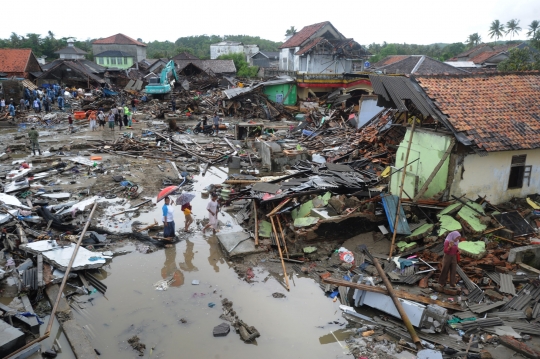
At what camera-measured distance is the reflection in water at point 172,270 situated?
9.16 m

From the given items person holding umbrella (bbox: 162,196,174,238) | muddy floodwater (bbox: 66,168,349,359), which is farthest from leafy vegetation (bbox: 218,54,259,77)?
muddy floodwater (bbox: 66,168,349,359)

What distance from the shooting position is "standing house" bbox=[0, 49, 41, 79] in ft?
134

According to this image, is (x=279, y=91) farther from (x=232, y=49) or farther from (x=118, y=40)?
(x=118, y=40)

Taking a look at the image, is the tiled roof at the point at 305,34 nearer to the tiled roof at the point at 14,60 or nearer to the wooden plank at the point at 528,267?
the tiled roof at the point at 14,60

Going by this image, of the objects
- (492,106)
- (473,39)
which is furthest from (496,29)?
(492,106)

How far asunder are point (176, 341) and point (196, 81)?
3982cm

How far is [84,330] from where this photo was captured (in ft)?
23.9

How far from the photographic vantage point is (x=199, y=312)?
798 centimetres

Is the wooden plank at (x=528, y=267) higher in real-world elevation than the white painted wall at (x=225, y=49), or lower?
lower

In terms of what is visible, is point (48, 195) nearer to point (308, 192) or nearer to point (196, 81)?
point (308, 192)

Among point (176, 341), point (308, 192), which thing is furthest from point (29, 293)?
point (308, 192)

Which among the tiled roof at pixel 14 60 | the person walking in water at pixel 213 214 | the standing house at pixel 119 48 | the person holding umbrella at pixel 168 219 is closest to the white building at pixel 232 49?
the standing house at pixel 119 48

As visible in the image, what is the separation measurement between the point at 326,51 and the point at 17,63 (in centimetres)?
3299

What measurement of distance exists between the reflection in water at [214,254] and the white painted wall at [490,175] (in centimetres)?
661
